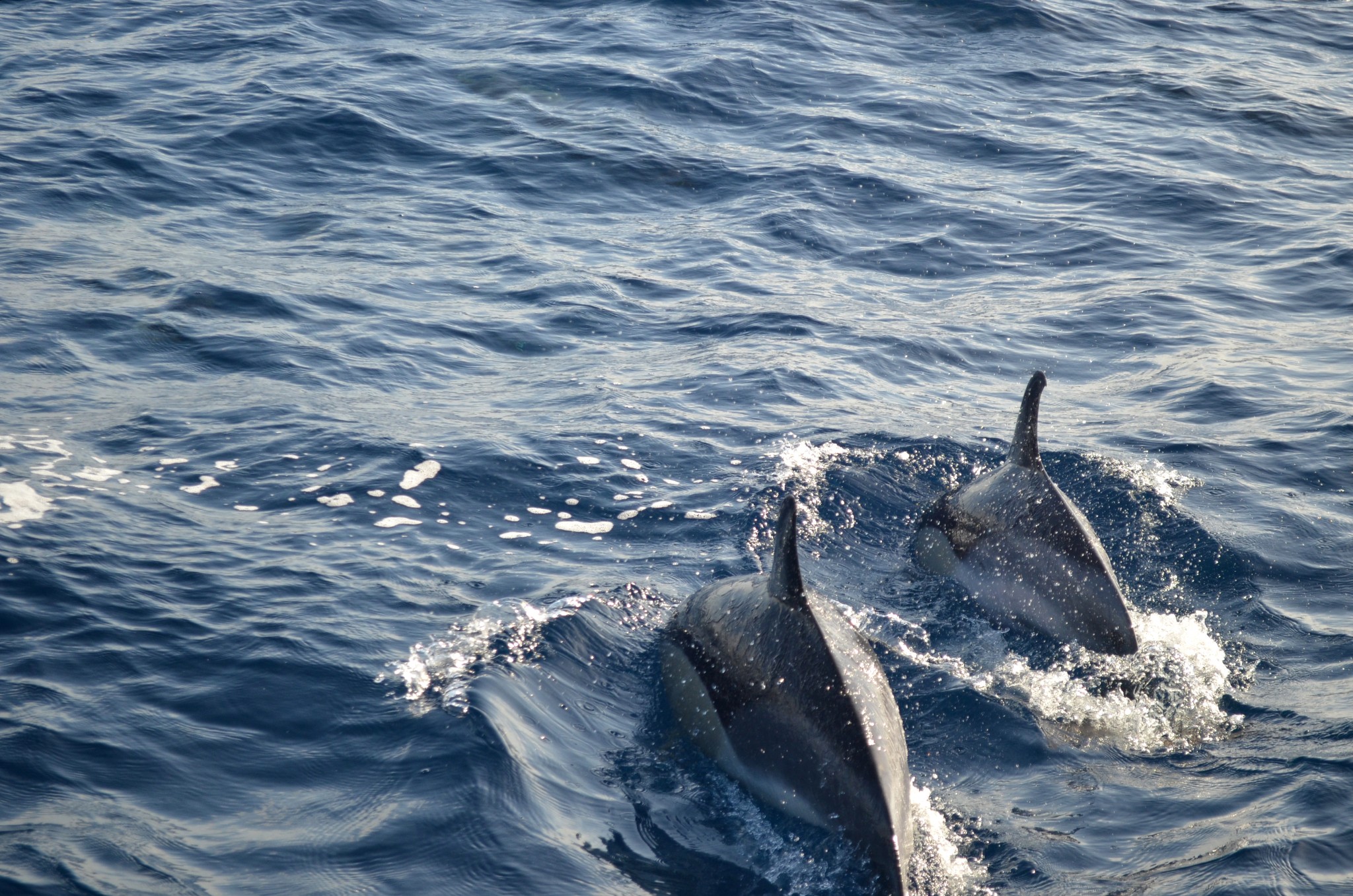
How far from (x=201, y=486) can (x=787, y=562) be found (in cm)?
522

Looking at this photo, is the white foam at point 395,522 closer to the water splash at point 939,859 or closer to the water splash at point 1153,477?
the water splash at point 939,859

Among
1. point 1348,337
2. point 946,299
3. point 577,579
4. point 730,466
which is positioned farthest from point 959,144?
point 577,579

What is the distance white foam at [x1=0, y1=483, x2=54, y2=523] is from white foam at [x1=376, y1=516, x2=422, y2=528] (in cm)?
241

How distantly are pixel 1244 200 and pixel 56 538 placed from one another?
17115 mm

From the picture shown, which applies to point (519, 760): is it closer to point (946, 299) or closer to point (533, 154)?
point (946, 299)

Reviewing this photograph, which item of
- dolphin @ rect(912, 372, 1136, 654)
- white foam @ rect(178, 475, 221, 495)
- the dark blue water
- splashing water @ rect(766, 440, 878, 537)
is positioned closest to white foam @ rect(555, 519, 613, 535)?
the dark blue water

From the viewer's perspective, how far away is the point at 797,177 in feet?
62.3

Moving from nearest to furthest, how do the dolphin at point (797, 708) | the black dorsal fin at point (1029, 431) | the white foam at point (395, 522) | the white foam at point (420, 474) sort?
the dolphin at point (797, 708), the black dorsal fin at point (1029, 431), the white foam at point (395, 522), the white foam at point (420, 474)

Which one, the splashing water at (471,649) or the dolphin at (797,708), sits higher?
the dolphin at (797,708)

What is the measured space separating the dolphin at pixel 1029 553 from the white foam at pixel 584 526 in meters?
2.60

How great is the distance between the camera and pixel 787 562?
721 centimetres

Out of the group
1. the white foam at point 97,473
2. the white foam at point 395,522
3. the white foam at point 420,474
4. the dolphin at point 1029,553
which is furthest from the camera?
the white foam at point 420,474

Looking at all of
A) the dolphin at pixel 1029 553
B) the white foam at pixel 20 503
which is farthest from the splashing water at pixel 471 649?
the white foam at pixel 20 503

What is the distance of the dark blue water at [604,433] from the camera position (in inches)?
269
